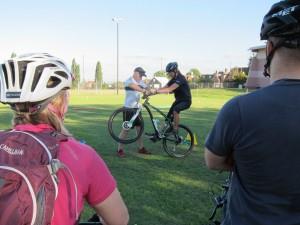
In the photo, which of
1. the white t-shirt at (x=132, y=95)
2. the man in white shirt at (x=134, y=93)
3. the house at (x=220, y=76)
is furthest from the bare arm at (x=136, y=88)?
the house at (x=220, y=76)

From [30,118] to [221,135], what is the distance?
0.87 metres

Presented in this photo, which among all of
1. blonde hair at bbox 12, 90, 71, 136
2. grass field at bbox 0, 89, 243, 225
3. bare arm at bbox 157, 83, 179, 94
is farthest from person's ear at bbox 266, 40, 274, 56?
bare arm at bbox 157, 83, 179, 94

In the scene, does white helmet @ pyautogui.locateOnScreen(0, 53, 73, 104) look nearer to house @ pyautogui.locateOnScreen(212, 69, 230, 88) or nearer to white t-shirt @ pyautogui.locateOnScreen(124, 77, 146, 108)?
white t-shirt @ pyautogui.locateOnScreen(124, 77, 146, 108)

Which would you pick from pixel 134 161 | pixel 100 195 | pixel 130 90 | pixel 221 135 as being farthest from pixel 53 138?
pixel 130 90

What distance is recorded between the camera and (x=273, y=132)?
5.67ft

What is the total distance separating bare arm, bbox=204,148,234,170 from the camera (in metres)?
1.93

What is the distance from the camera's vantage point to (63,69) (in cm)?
204

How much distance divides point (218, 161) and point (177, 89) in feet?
24.9

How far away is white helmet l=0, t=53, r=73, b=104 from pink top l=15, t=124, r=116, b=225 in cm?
15

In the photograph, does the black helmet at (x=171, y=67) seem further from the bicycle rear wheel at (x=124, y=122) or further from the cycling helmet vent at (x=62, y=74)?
the cycling helmet vent at (x=62, y=74)

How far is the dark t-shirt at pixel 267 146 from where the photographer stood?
1.73 meters

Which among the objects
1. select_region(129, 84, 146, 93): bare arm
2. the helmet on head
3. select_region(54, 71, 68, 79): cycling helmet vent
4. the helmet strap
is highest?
the helmet on head

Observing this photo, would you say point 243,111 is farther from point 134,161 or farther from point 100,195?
point 134,161

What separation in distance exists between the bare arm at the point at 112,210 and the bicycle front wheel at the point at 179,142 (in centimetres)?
737
